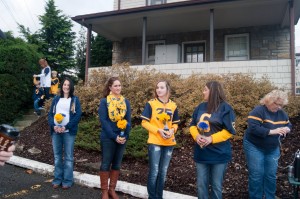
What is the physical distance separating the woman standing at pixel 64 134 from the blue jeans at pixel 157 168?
1.55 meters

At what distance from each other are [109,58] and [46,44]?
3940 mm

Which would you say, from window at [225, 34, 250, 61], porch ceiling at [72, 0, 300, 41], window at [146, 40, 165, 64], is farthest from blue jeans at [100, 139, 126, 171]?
window at [146, 40, 165, 64]

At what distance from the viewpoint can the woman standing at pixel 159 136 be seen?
13.5 feet

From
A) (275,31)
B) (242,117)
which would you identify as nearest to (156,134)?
(242,117)

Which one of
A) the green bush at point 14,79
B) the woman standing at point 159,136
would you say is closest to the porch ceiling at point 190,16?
the green bush at point 14,79

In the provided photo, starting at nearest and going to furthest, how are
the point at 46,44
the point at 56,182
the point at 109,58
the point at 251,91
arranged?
the point at 56,182 < the point at 251,91 < the point at 46,44 < the point at 109,58

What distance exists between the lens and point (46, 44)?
17.5 meters

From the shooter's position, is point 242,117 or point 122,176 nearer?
point 122,176

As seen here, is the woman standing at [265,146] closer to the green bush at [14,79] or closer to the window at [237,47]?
the green bush at [14,79]

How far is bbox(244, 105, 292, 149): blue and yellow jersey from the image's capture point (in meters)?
4.10

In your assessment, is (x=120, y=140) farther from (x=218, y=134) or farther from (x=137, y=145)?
(x=137, y=145)

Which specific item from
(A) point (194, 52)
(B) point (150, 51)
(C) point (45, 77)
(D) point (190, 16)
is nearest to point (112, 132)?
(C) point (45, 77)

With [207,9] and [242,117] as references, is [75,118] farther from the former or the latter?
[207,9]

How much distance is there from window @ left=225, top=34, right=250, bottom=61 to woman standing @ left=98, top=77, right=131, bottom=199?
34.8ft
